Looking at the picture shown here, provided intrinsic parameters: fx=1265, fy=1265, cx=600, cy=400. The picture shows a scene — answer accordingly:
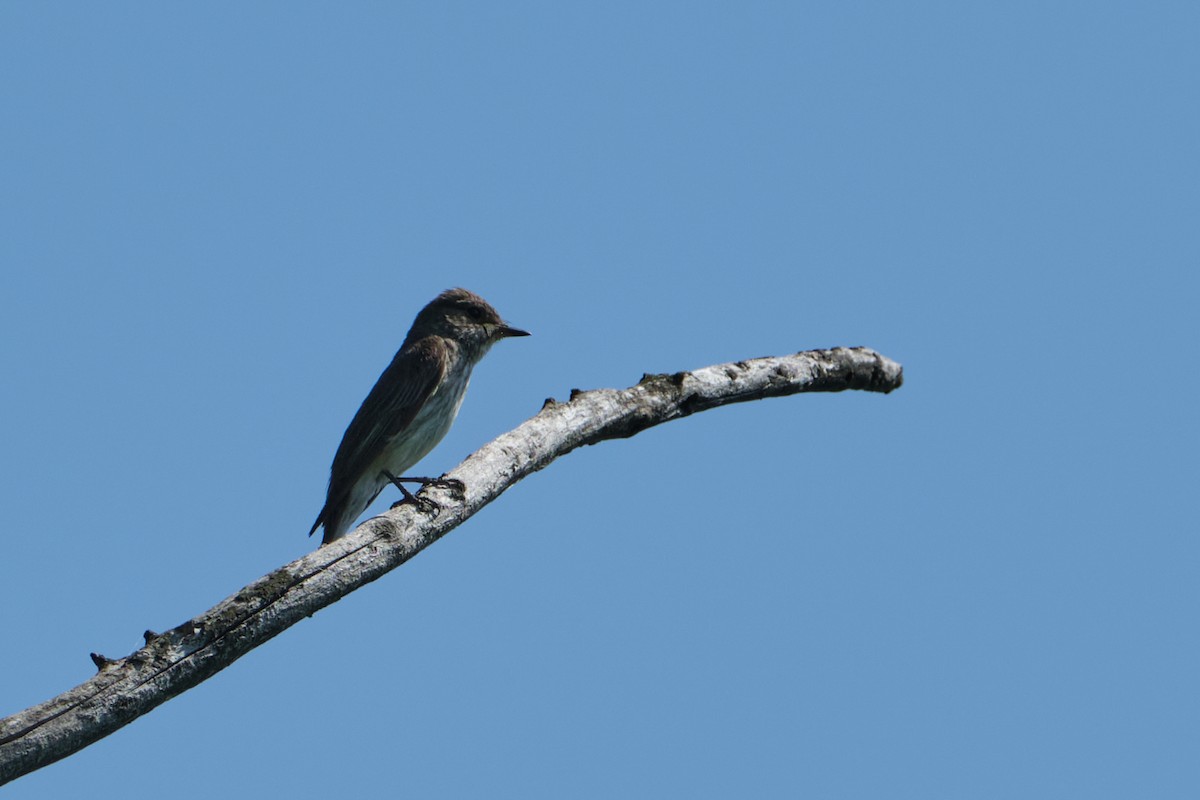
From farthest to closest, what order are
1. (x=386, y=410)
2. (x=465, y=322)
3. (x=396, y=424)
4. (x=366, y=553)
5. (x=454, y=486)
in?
(x=465, y=322) < (x=386, y=410) < (x=396, y=424) < (x=454, y=486) < (x=366, y=553)

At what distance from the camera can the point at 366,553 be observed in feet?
16.5

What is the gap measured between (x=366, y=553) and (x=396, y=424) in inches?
129

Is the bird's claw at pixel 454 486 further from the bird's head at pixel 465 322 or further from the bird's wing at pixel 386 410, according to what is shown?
the bird's head at pixel 465 322

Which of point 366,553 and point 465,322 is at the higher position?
point 465,322

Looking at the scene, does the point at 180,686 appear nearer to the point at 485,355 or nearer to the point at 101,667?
the point at 101,667

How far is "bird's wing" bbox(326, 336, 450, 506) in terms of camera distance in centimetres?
823

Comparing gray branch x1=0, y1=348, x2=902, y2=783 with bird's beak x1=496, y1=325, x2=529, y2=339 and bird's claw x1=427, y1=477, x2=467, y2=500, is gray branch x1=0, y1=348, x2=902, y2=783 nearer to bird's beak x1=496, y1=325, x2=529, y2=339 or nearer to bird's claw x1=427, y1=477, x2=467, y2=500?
bird's claw x1=427, y1=477, x2=467, y2=500

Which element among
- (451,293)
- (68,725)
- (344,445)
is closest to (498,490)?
(68,725)

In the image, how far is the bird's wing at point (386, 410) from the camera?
8227 mm

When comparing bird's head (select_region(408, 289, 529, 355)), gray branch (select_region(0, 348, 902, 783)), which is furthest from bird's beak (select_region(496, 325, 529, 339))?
gray branch (select_region(0, 348, 902, 783))

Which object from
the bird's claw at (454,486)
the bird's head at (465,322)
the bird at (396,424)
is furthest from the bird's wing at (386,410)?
the bird's claw at (454,486)

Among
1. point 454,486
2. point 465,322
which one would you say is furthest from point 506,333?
point 454,486

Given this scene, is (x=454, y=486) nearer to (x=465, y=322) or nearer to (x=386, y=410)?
(x=386, y=410)

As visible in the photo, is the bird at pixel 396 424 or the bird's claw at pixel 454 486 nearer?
the bird's claw at pixel 454 486
